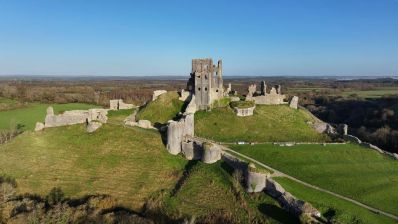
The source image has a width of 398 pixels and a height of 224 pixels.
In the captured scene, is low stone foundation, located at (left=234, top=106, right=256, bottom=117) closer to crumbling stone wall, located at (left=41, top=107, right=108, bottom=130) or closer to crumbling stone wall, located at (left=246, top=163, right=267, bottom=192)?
crumbling stone wall, located at (left=41, top=107, right=108, bottom=130)

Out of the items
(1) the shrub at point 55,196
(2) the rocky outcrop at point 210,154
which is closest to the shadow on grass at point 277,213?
(2) the rocky outcrop at point 210,154

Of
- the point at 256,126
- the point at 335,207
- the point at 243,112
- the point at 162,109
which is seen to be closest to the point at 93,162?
the point at 162,109

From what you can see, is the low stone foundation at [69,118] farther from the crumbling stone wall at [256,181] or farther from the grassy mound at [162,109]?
the crumbling stone wall at [256,181]

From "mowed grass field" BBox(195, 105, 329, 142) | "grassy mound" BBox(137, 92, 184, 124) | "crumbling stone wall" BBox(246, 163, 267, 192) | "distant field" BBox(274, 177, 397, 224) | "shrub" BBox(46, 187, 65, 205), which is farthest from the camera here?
"grassy mound" BBox(137, 92, 184, 124)

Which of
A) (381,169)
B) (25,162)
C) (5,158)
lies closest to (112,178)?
(25,162)

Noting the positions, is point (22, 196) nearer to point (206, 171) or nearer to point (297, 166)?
point (206, 171)

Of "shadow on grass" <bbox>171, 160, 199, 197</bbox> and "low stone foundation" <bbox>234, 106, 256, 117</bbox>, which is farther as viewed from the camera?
"low stone foundation" <bbox>234, 106, 256, 117</bbox>

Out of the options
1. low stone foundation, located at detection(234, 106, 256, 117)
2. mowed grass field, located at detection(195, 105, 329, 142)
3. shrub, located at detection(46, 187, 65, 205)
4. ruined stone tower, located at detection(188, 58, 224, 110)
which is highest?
ruined stone tower, located at detection(188, 58, 224, 110)

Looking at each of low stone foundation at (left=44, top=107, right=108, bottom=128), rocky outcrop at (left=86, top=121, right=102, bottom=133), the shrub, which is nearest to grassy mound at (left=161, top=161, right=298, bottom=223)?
the shrub
